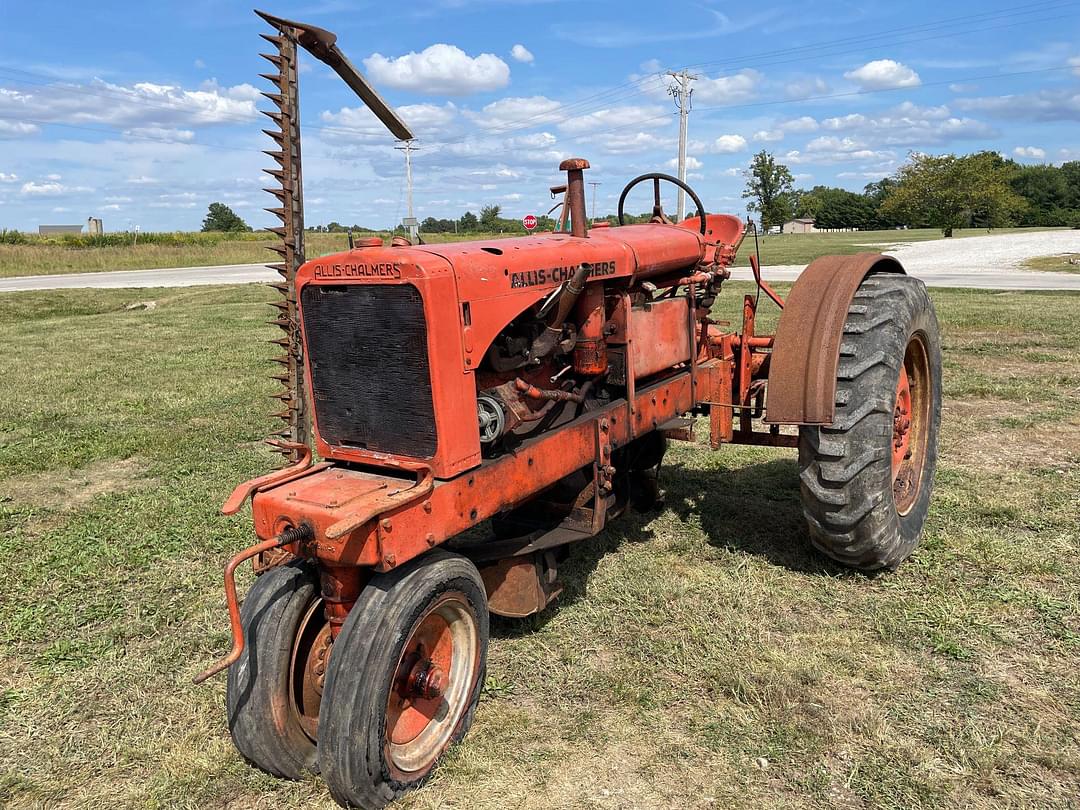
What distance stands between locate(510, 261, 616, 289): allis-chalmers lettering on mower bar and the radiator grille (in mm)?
480

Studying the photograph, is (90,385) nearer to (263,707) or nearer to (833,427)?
(263,707)

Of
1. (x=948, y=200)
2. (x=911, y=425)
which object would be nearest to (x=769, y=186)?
(x=948, y=200)

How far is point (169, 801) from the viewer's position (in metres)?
2.60

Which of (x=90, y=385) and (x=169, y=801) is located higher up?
(x=90, y=385)

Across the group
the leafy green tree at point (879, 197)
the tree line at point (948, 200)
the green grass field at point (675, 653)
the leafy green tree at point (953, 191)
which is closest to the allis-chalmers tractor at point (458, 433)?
the green grass field at point (675, 653)

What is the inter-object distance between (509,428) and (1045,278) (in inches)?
813

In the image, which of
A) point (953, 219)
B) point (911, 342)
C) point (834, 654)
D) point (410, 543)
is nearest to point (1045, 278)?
point (911, 342)

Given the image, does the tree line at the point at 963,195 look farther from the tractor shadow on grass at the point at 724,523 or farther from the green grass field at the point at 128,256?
the tractor shadow on grass at the point at 724,523

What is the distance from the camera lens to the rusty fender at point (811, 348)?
3.54m

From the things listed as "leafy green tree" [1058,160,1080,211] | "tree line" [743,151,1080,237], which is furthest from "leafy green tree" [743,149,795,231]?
"leafy green tree" [1058,160,1080,211]

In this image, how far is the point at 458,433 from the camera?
272 cm

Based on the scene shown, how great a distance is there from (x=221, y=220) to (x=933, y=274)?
187 ft

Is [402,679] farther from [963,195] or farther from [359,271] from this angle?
[963,195]

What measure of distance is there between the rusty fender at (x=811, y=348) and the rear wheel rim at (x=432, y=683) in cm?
171
